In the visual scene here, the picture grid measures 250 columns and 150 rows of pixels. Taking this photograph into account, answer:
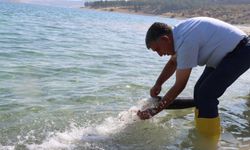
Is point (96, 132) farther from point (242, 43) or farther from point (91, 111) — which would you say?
point (242, 43)

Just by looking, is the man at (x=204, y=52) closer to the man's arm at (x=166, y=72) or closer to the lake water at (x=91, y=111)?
the man's arm at (x=166, y=72)

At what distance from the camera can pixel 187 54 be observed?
17.5 feet

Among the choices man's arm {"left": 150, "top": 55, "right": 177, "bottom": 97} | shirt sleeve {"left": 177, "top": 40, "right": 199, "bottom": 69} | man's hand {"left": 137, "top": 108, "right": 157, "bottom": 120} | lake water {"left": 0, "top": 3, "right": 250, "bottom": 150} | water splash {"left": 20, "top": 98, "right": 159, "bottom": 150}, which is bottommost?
lake water {"left": 0, "top": 3, "right": 250, "bottom": 150}

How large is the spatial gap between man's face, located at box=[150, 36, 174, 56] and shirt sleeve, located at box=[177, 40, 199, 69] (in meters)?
0.18

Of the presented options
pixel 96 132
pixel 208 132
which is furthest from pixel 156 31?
pixel 96 132

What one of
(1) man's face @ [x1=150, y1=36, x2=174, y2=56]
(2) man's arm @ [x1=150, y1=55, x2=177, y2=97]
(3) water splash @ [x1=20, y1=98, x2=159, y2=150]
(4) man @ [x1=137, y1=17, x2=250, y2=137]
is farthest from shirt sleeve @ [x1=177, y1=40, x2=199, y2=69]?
(3) water splash @ [x1=20, y1=98, x2=159, y2=150]

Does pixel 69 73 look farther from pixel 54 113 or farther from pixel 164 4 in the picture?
pixel 164 4

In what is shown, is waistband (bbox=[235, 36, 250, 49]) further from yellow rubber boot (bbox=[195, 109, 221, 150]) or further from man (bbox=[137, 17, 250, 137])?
yellow rubber boot (bbox=[195, 109, 221, 150])

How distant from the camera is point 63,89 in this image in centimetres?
928

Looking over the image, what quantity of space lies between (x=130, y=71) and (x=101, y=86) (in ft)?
9.44

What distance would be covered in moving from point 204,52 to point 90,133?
1.96 metres

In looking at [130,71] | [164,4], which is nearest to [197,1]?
[164,4]

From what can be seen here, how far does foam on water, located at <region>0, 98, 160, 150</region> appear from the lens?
19.1 ft

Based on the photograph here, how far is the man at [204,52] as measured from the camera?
5383 mm
